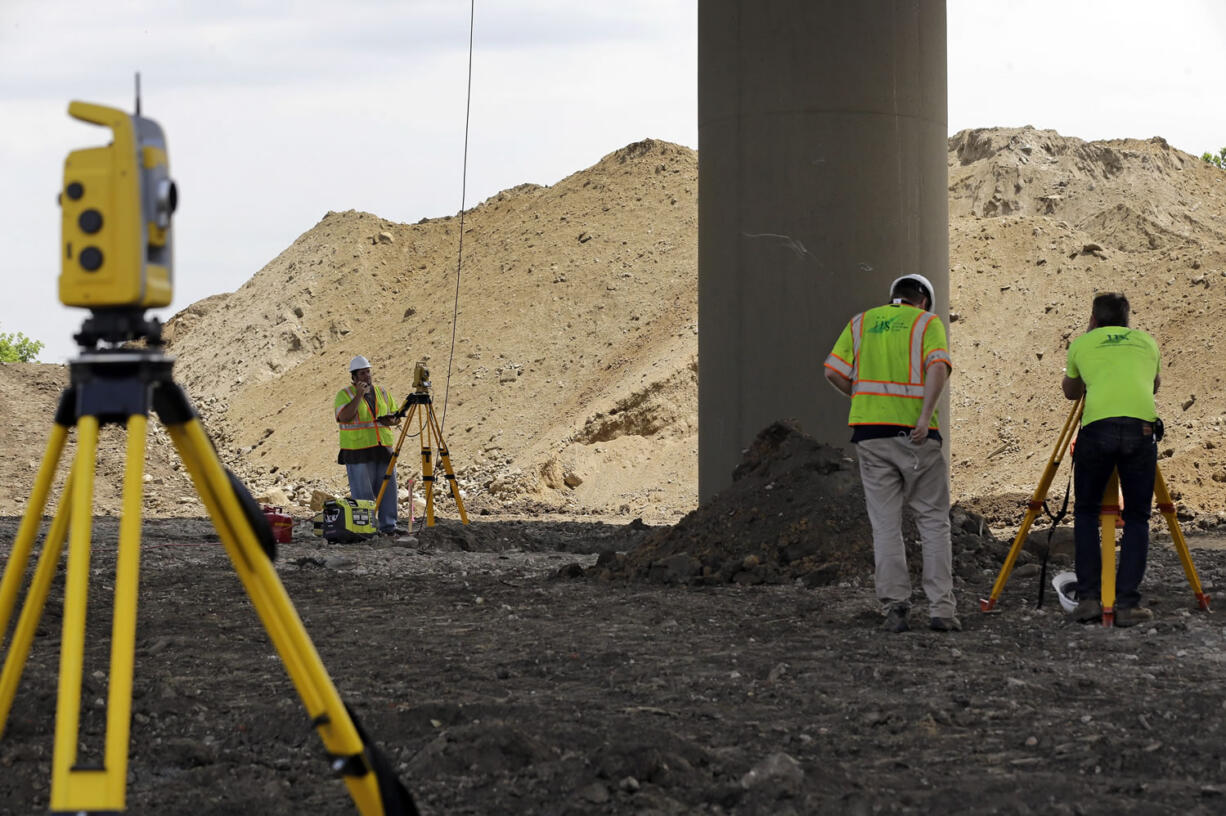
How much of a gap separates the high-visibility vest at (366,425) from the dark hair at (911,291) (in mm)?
6137

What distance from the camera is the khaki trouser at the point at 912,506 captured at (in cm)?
614

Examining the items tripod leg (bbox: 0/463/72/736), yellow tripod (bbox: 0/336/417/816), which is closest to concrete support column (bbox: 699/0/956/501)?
yellow tripod (bbox: 0/336/417/816)

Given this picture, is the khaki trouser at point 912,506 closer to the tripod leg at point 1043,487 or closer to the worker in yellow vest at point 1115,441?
the tripod leg at point 1043,487

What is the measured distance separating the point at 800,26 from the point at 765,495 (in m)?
3.27

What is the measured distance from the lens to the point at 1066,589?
22.1ft

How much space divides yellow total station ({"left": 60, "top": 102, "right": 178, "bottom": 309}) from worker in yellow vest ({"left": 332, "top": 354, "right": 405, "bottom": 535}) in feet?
28.9

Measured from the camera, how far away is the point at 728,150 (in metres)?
9.58

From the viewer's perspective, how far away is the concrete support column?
930 cm

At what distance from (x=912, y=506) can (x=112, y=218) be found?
4.47 metres

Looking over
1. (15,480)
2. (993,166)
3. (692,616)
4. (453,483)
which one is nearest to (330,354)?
(15,480)

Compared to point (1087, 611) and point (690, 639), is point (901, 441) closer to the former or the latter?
point (1087, 611)

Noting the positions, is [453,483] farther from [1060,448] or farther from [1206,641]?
[1206,641]

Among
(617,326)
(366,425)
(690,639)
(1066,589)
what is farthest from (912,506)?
(617,326)

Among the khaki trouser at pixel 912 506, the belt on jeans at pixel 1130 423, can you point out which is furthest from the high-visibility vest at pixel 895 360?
the belt on jeans at pixel 1130 423
